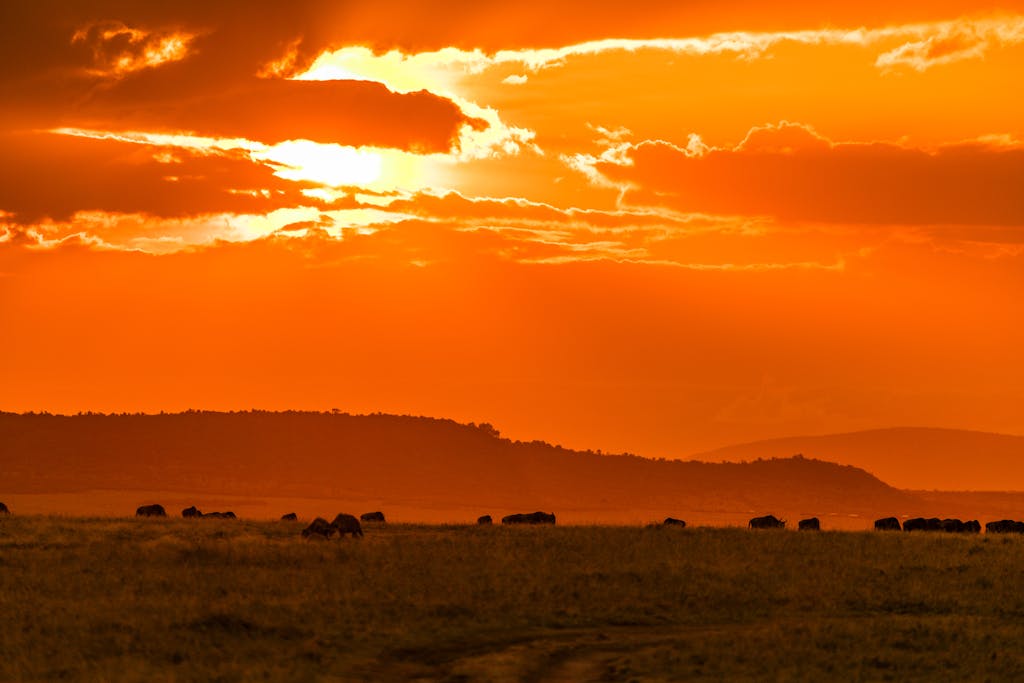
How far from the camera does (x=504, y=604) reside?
4056cm

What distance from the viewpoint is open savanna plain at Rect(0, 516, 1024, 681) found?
32.8 metres

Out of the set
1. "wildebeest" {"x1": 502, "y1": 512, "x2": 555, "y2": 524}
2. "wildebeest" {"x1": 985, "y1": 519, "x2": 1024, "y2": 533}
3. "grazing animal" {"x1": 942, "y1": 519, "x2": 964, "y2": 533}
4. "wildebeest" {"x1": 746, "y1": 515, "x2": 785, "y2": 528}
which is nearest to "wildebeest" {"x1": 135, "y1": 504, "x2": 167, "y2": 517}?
"wildebeest" {"x1": 502, "y1": 512, "x2": 555, "y2": 524}

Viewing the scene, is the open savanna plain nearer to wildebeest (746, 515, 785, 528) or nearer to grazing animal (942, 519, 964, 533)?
grazing animal (942, 519, 964, 533)

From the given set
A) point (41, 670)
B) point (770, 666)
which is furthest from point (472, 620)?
point (41, 670)

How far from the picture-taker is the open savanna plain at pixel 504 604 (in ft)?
108

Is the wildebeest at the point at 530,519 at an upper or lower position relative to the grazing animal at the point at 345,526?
upper

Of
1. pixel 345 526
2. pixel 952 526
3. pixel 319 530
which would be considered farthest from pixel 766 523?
pixel 319 530

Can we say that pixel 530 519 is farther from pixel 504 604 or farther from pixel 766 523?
pixel 504 604

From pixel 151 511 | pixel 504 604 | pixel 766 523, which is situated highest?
pixel 151 511

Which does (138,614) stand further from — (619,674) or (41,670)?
A: (619,674)

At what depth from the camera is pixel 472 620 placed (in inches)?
1512

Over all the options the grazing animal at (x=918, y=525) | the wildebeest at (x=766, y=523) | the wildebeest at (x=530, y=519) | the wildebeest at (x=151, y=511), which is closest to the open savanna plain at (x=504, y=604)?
the wildebeest at (x=530, y=519)

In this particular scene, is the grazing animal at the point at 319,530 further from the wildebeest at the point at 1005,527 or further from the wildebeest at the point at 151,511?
the wildebeest at the point at 1005,527

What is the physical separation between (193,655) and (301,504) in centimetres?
13601
